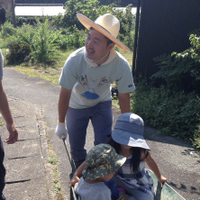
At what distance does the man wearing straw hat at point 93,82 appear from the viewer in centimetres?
264

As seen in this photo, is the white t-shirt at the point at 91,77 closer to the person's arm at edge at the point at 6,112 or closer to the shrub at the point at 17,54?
the person's arm at edge at the point at 6,112

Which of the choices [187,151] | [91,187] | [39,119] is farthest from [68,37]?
[91,187]

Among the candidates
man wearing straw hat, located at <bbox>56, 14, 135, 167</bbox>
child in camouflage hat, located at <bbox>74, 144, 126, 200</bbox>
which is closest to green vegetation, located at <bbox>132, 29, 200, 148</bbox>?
man wearing straw hat, located at <bbox>56, 14, 135, 167</bbox>

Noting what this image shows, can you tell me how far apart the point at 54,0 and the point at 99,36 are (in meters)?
31.0

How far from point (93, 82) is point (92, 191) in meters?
1.13

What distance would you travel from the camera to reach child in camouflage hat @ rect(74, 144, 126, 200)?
1.98 metres

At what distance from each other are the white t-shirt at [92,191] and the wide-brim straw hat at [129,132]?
1.52 feet

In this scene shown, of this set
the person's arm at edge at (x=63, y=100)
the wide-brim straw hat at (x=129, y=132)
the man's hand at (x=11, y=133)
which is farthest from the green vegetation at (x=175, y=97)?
the man's hand at (x=11, y=133)

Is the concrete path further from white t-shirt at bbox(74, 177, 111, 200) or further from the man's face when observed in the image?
the man's face

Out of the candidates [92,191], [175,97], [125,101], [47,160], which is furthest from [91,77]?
[175,97]

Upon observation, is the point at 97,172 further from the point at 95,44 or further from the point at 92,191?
the point at 95,44

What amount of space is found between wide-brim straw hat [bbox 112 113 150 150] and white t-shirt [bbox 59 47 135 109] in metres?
0.50

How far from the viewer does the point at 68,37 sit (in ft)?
45.3

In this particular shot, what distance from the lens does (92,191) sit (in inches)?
79.1
